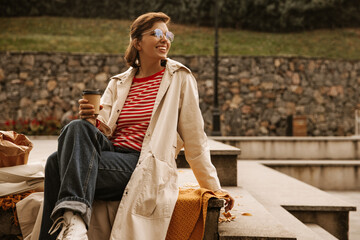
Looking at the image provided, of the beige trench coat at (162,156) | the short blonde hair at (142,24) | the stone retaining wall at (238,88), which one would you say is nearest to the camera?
the beige trench coat at (162,156)

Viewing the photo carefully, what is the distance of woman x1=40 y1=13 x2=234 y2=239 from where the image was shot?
5.66 ft

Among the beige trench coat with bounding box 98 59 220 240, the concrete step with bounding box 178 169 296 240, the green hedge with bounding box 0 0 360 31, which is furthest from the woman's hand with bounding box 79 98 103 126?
the green hedge with bounding box 0 0 360 31

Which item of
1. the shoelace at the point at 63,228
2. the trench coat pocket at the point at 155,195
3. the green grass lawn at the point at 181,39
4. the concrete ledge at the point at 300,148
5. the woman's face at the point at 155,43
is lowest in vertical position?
the concrete ledge at the point at 300,148

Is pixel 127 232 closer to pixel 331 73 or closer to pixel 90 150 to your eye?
pixel 90 150

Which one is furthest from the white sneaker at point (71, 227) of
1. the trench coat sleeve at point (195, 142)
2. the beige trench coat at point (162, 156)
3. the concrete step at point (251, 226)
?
the concrete step at point (251, 226)

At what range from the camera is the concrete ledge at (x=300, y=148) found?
7.79 m

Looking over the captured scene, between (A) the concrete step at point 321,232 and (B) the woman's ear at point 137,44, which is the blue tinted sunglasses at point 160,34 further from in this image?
(A) the concrete step at point 321,232

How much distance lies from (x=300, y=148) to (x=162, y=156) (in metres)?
6.51

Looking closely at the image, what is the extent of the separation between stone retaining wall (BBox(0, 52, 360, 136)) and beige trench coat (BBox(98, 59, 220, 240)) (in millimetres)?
8951

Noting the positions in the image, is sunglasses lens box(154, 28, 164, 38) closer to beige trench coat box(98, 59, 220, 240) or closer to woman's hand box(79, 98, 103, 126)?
beige trench coat box(98, 59, 220, 240)

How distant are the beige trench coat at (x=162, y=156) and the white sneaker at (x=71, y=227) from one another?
0.23 metres

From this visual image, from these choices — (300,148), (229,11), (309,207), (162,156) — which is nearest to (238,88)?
(300,148)

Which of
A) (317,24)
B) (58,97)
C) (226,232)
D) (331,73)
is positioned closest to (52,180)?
(226,232)

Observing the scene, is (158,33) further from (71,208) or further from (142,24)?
(71,208)
